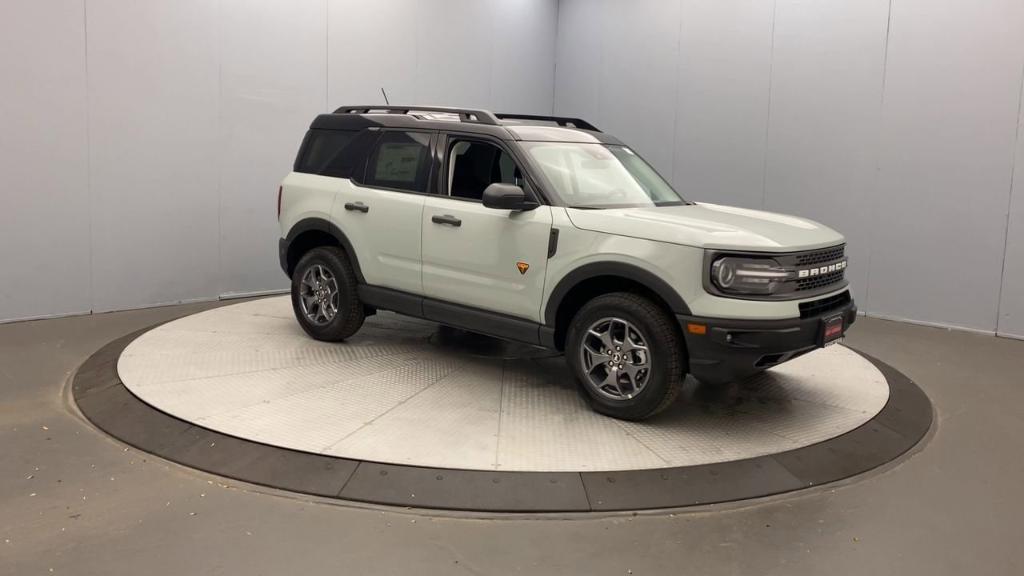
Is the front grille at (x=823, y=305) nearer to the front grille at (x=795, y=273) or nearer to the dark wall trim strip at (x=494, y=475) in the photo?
the front grille at (x=795, y=273)

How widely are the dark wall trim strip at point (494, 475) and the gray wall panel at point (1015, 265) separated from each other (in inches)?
154

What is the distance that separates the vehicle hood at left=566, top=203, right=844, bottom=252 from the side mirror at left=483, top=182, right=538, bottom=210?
33cm

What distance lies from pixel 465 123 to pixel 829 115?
5.00 metres

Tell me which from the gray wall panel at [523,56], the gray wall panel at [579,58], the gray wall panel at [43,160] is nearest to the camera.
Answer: the gray wall panel at [43,160]

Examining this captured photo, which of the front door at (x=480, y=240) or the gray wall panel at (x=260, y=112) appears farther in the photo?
the gray wall panel at (x=260, y=112)

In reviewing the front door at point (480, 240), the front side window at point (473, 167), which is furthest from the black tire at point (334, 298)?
the front side window at point (473, 167)

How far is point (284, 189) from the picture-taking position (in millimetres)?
6734

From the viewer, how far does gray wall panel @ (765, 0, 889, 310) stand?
27.9ft

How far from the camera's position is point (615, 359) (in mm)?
4844

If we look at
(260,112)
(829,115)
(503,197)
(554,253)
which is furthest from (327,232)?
(829,115)

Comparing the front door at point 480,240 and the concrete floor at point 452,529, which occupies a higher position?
the front door at point 480,240

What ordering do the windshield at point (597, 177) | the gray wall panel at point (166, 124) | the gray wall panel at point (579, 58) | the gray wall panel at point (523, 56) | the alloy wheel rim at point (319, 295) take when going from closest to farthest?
the windshield at point (597, 177) < the alloy wheel rim at point (319, 295) < the gray wall panel at point (166, 124) < the gray wall panel at point (523, 56) < the gray wall panel at point (579, 58)

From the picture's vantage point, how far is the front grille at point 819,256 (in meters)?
4.65

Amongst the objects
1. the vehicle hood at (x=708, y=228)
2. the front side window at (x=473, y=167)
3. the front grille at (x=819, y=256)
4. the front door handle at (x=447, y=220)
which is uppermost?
the front side window at (x=473, y=167)
